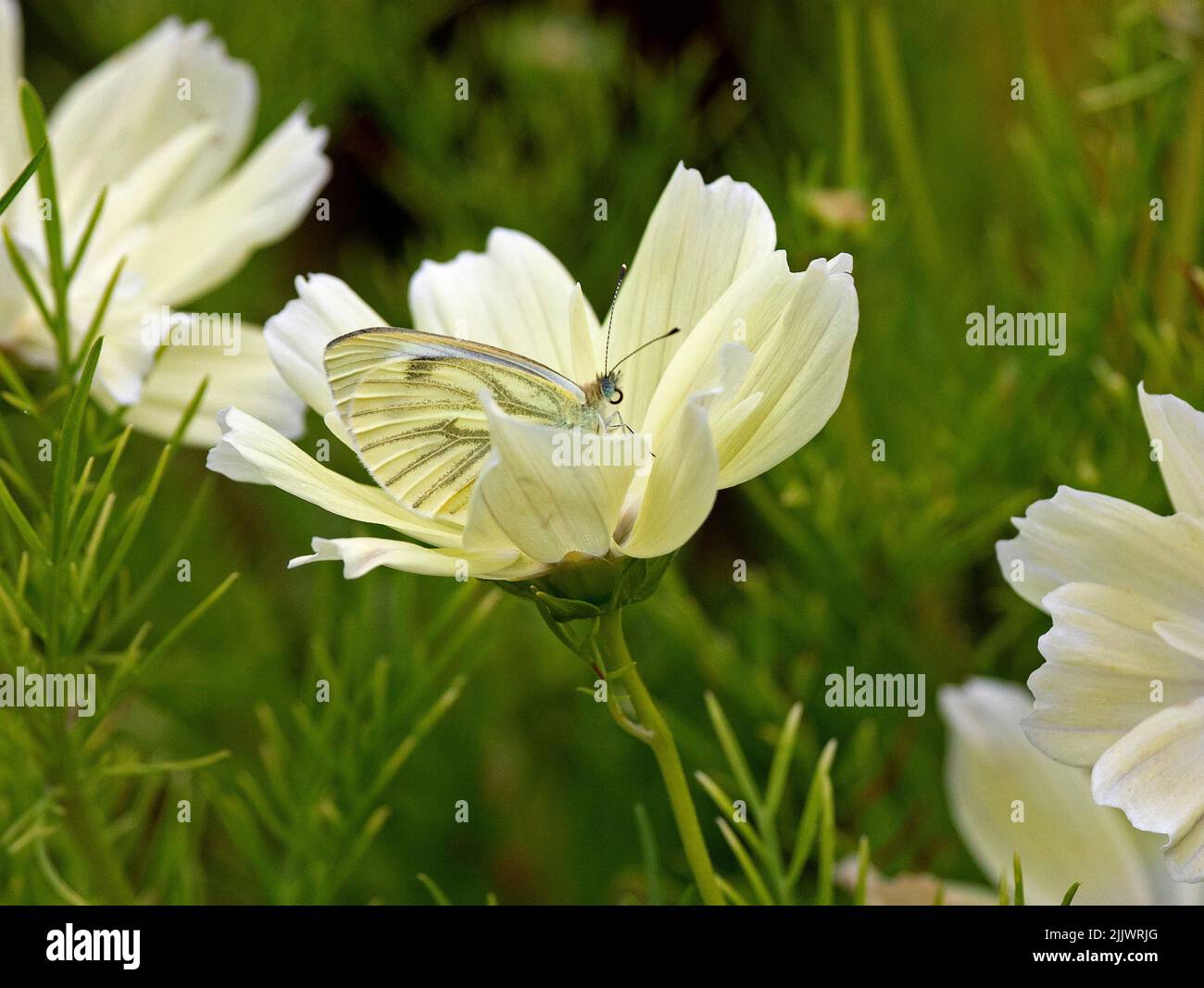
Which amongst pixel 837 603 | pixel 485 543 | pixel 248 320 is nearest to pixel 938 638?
pixel 837 603

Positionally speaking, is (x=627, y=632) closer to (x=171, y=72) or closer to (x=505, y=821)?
(x=505, y=821)

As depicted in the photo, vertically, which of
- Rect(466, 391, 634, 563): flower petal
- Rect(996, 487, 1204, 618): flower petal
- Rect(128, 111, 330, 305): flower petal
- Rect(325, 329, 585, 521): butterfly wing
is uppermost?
Rect(128, 111, 330, 305): flower petal

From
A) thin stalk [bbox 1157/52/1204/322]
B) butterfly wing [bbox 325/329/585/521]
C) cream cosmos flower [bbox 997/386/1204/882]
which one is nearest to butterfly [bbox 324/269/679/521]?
butterfly wing [bbox 325/329/585/521]

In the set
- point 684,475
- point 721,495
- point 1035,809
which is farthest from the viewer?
point 721,495

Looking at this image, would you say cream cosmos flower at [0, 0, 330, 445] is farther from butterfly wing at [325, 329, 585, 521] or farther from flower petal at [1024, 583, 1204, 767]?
flower petal at [1024, 583, 1204, 767]

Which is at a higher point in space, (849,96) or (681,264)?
(849,96)

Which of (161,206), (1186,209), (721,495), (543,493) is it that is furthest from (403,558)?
(721,495)

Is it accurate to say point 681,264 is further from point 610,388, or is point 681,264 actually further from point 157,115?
point 157,115
